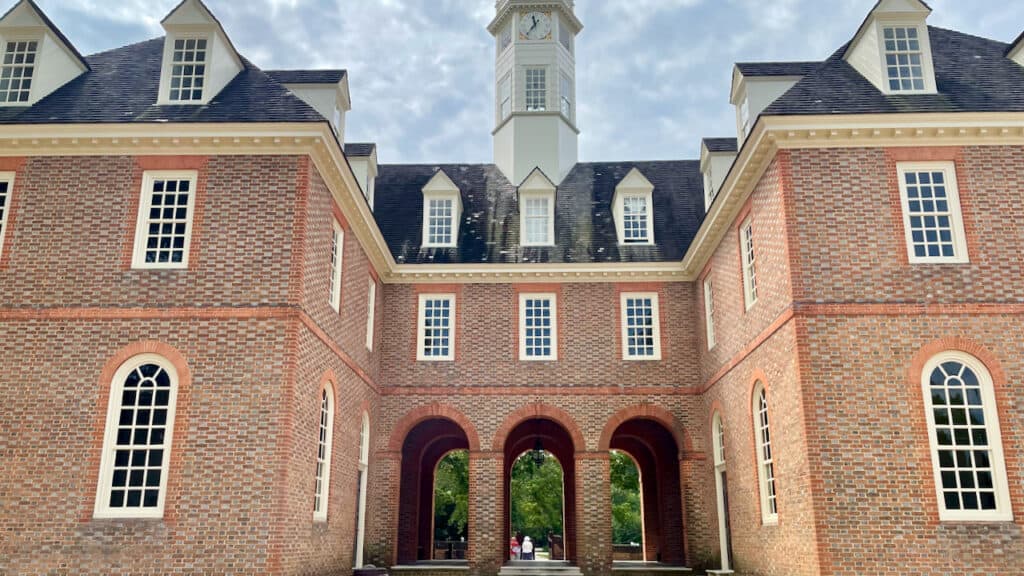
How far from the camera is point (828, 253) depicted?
13547 mm

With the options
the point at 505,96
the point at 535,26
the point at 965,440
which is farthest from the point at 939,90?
the point at 535,26

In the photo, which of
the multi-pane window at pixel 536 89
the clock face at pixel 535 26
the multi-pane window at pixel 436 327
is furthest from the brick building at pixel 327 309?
the clock face at pixel 535 26

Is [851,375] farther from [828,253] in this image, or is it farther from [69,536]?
[69,536]

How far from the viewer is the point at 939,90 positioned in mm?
14906

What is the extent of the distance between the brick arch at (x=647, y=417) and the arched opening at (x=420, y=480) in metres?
3.87

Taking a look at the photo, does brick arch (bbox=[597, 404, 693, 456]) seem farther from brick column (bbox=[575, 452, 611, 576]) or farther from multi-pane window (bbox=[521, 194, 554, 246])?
multi-pane window (bbox=[521, 194, 554, 246])

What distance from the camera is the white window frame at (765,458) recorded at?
1466cm

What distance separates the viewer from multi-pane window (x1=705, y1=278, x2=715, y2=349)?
64.8ft

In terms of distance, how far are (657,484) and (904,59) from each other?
46.9ft

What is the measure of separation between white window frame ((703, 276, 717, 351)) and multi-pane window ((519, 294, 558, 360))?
4.05 meters

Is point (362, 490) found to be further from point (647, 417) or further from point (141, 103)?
point (141, 103)

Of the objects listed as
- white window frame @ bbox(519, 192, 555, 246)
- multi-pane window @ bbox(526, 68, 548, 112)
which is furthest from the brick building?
multi-pane window @ bbox(526, 68, 548, 112)

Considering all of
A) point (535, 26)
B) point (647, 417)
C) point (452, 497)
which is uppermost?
point (535, 26)

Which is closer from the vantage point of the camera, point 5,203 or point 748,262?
point 5,203
